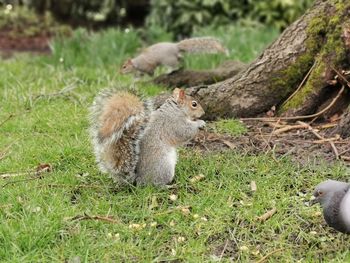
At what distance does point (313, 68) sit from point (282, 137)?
0.55 meters

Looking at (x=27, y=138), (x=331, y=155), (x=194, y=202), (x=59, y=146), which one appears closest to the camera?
(x=194, y=202)

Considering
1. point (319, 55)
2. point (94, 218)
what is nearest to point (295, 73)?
point (319, 55)

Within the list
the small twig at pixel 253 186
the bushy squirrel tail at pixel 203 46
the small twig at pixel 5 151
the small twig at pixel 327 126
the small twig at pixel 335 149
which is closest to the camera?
the small twig at pixel 253 186

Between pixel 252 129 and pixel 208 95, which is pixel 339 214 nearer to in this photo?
pixel 252 129

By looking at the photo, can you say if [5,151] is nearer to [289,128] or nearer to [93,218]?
[93,218]

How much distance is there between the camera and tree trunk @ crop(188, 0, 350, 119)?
3943 millimetres

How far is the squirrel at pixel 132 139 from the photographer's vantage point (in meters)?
3.01

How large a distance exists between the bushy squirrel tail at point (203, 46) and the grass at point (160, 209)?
128cm

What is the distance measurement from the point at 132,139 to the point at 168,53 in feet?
8.15

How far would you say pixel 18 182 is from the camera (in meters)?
3.24

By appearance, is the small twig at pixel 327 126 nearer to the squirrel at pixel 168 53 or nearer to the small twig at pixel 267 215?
the small twig at pixel 267 215

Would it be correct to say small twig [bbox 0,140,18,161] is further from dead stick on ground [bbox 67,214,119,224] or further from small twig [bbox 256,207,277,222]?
small twig [bbox 256,207,277,222]

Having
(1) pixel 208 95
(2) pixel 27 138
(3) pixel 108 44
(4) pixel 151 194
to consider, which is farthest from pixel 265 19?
(4) pixel 151 194

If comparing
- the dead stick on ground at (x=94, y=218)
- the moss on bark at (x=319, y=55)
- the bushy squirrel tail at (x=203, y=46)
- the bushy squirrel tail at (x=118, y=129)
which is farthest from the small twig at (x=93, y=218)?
the bushy squirrel tail at (x=203, y=46)
